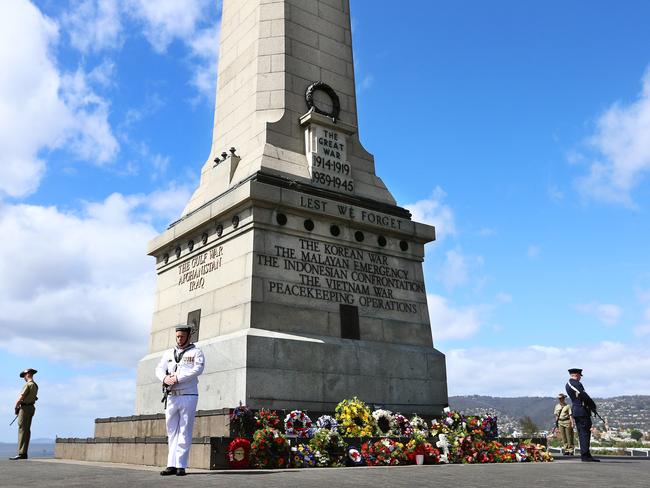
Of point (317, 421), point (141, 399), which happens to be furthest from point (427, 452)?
point (141, 399)

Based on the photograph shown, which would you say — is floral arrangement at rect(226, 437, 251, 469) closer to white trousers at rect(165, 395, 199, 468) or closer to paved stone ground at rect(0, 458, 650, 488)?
paved stone ground at rect(0, 458, 650, 488)

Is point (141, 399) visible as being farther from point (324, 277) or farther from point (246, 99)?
point (246, 99)

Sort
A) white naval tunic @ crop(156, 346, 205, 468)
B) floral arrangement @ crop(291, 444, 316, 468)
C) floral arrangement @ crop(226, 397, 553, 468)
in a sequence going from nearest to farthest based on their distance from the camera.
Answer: white naval tunic @ crop(156, 346, 205, 468)
floral arrangement @ crop(226, 397, 553, 468)
floral arrangement @ crop(291, 444, 316, 468)

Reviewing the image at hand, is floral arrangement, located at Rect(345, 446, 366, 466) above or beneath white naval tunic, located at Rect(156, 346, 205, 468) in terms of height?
beneath

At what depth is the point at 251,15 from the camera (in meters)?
18.3

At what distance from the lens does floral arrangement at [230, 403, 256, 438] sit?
11.4 meters

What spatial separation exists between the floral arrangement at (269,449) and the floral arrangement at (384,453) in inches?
60.2

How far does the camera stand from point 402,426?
13.4m

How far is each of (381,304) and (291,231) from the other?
10.1 ft

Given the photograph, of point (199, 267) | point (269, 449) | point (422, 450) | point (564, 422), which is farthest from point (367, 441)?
point (564, 422)

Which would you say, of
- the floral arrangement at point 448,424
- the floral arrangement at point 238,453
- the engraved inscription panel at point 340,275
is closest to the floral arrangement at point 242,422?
the floral arrangement at point 238,453

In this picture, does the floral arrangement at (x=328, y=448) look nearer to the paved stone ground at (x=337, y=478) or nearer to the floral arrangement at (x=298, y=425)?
the floral arrangement at (x=298, y=425)

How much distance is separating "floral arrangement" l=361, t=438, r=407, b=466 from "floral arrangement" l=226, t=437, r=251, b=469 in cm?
226

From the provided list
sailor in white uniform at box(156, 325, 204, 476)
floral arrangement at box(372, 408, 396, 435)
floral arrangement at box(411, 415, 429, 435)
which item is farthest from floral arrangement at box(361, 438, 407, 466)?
Answer: sailor in white uniform at box(156, 325, 204, 476)
